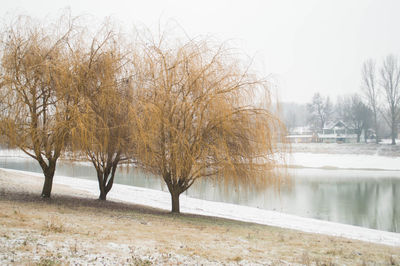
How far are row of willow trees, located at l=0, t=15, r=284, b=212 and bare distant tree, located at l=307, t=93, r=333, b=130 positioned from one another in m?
66.2

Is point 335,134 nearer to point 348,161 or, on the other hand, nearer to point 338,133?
point 338,133

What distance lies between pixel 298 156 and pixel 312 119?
99.3ft

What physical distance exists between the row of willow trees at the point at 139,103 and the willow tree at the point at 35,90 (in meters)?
0.03

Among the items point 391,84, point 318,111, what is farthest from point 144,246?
point 318,111

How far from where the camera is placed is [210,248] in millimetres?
5941

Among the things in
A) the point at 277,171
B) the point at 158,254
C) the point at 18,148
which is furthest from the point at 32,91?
the point at 277,171

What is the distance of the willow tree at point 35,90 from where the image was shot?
372 inches

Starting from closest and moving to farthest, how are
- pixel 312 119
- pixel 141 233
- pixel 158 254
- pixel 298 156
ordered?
pixel 158 254
pixel 141 233
pixel 298 156
pixel 312 119

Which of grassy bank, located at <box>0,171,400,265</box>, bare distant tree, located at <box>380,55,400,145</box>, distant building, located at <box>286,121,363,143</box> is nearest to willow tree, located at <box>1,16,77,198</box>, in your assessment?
grassy bank, located at <box>0,171,400,265</box>

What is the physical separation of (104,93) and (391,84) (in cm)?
4940

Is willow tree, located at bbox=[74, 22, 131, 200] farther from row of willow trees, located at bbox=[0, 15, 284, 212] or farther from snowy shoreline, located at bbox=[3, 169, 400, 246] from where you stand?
snowy shoreline, located at bbox=[3, 169, 400, 246]

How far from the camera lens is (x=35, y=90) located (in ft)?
32.1

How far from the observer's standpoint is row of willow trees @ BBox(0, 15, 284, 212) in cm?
956

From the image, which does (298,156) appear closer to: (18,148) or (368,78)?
(368,78)
